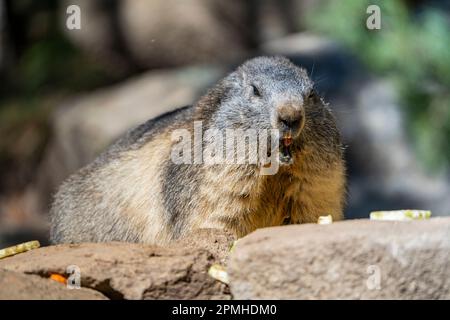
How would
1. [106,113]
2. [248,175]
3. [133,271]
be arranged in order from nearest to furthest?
[133,271]
[248,175]
[106,113]

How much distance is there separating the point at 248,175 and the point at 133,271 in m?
1.82

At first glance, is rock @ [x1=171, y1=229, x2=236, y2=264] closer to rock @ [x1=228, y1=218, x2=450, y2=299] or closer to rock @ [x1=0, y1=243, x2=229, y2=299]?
rock @ [x1=0, y1=243, x2=229, y2=299]

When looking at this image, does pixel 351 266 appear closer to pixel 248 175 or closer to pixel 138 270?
pixel 138 270

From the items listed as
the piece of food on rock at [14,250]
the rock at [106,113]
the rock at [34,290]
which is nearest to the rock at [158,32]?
the rock at [106,113]

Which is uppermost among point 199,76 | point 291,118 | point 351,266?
point 199,76

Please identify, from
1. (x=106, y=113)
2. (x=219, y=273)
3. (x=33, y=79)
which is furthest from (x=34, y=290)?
(x=33, y=79)

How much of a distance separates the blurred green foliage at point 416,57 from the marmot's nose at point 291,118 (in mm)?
6244

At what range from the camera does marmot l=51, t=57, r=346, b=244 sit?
7566 mm

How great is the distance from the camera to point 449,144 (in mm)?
12945

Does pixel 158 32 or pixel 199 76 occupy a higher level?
pixel 158 32

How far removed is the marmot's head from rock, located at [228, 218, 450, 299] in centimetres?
191

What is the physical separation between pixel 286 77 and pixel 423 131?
618 cm

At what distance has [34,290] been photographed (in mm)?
5664
